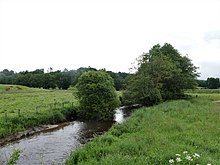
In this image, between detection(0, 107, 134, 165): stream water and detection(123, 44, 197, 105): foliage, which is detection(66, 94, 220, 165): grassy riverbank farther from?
detection(123, 44, 197, 105): foliage

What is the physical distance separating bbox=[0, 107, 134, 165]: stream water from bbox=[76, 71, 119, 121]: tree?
243 inches

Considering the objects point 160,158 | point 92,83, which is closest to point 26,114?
point 92,83

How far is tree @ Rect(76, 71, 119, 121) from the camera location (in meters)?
38.9

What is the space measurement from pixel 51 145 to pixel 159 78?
28556 millimetres

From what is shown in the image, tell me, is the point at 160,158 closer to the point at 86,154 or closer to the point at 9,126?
the point at 86,154

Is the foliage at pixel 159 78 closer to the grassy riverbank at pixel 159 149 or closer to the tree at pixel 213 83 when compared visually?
the grassy riverbank at pixel 159 149

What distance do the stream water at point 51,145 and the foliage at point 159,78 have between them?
16.9 m

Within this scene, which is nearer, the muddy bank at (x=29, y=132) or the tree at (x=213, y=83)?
the muddy bank at (x=29, y=132)

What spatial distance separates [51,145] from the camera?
75.4ft

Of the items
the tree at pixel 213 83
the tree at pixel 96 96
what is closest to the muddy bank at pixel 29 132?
the tree at pixel 96 96

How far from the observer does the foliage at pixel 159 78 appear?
47312 millimetres

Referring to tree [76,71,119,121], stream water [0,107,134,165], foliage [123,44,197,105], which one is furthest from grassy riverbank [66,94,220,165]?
foliage [123,44,197,105]

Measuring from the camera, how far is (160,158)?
38.1ft

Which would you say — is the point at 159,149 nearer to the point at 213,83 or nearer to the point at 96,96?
the point at 96,96
